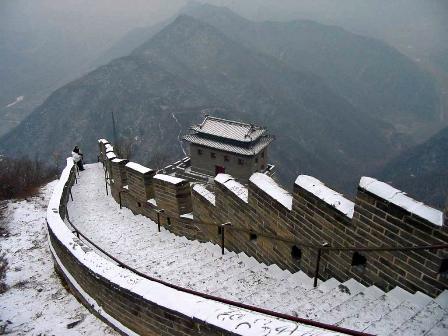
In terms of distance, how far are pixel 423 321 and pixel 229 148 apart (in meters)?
29.9

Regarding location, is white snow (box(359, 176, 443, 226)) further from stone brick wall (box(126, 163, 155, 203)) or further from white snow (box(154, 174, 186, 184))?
stone brick wall (box(126, 163, 155, 203))

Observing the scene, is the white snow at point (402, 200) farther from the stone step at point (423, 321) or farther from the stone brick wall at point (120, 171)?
the stone brick wall at point (120, 171)

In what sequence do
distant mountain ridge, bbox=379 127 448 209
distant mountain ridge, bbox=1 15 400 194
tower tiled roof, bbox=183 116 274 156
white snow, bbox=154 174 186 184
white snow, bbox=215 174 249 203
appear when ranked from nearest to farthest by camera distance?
white snow, bbox=215 174 249 203, white snow, bbox=154 174 186 184, tower tiled roof, bbox=183 116 274 156, distant mountain ridge, bbox=379 127 448 209, distant mountain ridge, bbox=1 15 400 194

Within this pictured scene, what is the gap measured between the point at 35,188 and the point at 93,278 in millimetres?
9585

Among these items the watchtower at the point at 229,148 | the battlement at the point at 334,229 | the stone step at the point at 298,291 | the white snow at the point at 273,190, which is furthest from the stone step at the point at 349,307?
the watchtower at the point at 229,148

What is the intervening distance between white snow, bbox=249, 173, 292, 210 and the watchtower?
26.5 m

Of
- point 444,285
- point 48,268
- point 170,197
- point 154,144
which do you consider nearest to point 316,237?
point 444,285

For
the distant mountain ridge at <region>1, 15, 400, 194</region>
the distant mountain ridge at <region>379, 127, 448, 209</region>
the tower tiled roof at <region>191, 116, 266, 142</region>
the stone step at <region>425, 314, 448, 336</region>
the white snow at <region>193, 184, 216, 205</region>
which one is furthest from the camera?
the distant mountain ridge at <region>1, 15, 400, 194</region>

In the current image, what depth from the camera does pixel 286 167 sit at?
85375mm

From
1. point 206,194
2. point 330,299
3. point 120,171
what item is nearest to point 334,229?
point 330,299

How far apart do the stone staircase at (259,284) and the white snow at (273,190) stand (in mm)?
1033

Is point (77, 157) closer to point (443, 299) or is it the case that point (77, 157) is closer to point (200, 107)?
point (443, 299)

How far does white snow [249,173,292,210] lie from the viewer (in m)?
5.23

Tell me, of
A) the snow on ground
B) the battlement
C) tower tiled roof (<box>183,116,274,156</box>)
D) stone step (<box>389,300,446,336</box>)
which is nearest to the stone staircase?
stone step (<box>389,300,446,336</box>)
